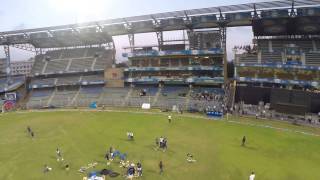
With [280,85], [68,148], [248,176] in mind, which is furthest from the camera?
[280,85]

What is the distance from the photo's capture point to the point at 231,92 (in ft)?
229

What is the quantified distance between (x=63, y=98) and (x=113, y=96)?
43.7ft

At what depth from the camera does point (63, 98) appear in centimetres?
8169

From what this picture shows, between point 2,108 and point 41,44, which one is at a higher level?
point 41,44

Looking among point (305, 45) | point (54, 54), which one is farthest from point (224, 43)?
point (54, 54)

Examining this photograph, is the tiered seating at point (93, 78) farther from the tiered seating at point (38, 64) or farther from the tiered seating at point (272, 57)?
the tiered seating at point (272, 57)

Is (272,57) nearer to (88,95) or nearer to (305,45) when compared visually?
(305,45)

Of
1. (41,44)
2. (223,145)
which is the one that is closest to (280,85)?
(223,145)

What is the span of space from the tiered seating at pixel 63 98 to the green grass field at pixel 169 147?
55.1ft

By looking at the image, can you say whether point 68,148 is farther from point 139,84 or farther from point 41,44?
point 41,44

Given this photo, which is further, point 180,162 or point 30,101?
point 30,101

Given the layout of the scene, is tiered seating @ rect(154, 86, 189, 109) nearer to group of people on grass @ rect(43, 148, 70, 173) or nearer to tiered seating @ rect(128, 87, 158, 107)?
tiered seating @ rect(128, 87, 158, 107)

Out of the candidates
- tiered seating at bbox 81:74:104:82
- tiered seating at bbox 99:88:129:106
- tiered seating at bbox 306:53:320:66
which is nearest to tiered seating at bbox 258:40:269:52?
tiered seating at bbox 306:53:320:66

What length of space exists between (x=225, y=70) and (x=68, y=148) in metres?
42.7
